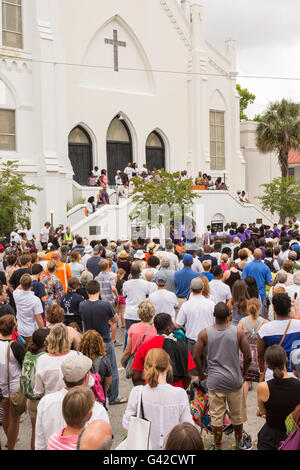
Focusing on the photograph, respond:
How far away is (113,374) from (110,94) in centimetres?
2482

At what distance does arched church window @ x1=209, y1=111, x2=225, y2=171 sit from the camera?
1364 inches

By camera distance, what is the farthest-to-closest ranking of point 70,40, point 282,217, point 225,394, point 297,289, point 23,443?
point 282,217
point 70,40
point 297,289
point 23,443
point 225,394

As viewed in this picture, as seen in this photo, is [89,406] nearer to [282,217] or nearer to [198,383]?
[198,383]

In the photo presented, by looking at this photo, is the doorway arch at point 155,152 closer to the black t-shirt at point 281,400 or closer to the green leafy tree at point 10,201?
the green leafy tree at point 10,201

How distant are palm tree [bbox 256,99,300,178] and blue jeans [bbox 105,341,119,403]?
1143 inches

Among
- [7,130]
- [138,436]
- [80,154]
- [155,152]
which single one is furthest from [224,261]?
[155,152]

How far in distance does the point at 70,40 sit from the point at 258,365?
2539 centimetres

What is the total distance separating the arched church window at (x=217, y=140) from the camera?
34656 millimetres

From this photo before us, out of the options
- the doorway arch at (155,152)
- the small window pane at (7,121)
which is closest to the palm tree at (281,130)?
the doorway arch at (155,152)

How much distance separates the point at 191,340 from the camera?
6.78 metres

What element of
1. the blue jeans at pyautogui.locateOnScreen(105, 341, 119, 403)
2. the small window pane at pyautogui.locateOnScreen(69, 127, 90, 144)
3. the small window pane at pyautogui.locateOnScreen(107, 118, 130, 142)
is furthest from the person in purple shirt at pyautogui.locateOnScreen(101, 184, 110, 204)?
the blue jeans at pyautogui.locateOnScreen(105, 341, 119, 403)

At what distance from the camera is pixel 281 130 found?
112ft

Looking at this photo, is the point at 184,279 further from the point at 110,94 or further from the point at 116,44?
the point at 116,44
